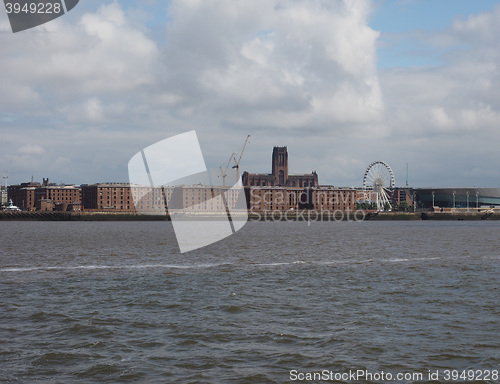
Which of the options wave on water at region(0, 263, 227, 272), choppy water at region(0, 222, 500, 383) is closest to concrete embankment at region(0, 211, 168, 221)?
wave on water at region(0, 263, 227, 272)

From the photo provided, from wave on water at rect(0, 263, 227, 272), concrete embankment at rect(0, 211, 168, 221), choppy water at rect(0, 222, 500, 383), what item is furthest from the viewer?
concrete embankment at rect(0, 211, 168, 221)

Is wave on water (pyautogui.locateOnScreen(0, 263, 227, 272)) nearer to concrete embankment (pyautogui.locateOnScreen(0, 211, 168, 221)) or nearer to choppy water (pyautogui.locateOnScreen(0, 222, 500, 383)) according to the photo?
choppy water (pyautogui.locateOnScreen(0, 222, 500, 383))

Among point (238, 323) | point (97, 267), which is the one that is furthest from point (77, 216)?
point (238, 323)

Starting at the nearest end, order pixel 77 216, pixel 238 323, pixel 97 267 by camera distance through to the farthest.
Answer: pixel 238 323, pixel 97 267, pixel 77 216

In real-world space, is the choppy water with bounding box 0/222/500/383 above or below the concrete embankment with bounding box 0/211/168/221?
below

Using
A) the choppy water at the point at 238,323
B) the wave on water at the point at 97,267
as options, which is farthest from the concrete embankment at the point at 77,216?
the choppy water at the point at 238,323

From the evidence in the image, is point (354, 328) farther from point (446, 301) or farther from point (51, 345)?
point (51, 345)

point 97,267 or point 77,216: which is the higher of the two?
point 77,216

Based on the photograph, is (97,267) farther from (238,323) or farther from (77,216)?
(77,216)

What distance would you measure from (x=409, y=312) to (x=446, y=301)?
118 inches

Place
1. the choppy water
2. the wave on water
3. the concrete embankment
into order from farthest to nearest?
the concrete embankment → the wave on water → the choppy water

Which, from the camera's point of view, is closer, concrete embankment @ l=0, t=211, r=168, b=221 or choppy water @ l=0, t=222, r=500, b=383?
choppy water @ l=0, t=222, r=500, b=383

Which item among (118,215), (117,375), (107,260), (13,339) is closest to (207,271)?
(107,260)

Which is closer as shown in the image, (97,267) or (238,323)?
(238,323)
